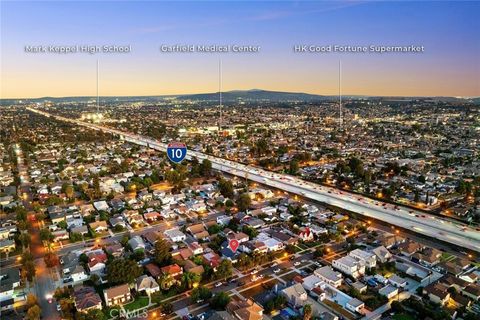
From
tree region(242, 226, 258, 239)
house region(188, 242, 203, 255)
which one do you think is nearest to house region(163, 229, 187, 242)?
house region(188, 242, 203, 255)

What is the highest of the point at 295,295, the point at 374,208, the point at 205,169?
the point at 205,169

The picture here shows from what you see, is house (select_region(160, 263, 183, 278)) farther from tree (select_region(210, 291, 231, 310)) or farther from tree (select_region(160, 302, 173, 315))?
tree (select_region(210, 291, 231, 310))

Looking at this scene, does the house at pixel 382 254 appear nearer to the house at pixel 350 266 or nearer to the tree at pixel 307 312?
the house at pixel 350 266

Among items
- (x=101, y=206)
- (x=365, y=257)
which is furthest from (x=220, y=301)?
(x=101, y=206)

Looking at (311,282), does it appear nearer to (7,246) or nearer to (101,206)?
(7,246)

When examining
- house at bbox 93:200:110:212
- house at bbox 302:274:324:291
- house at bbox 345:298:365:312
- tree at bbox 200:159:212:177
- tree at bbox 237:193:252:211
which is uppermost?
tree at bbox 200:159:212:177

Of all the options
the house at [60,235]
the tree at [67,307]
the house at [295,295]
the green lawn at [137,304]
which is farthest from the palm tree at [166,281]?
the house at [60,235]
